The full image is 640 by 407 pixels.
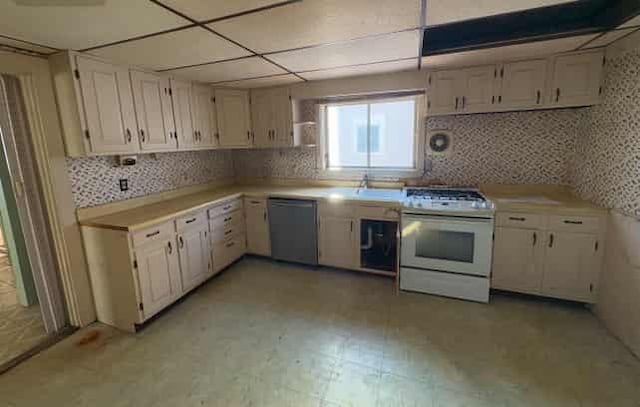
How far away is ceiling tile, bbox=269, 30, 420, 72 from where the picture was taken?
2072 mm

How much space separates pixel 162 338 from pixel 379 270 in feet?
6.91

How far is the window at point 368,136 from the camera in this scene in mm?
3512

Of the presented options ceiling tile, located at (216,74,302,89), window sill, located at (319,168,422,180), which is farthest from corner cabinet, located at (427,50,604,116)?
ceiling tile, located at (216,74,302,89)

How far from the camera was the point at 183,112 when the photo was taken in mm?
3164

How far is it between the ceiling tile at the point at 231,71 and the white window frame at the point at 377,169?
1023 mm

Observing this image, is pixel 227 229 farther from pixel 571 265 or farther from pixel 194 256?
pixel 571 265

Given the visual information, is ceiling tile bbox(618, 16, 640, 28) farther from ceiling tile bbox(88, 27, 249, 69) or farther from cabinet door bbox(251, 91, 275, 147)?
cabinet door bbox(251, 91, 275, 147)

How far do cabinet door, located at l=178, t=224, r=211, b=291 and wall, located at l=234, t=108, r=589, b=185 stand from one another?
2.52m

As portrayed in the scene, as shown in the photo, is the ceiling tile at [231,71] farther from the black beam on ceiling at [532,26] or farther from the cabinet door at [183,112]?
the black beam on ceiling at [532,26]

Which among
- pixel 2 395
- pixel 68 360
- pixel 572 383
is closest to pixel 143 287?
pixel 68 360

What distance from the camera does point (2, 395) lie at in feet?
6.14

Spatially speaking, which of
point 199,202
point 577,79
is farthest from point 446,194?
point 199,202

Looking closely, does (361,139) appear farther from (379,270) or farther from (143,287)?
(143,287)

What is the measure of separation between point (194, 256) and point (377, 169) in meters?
2.25
